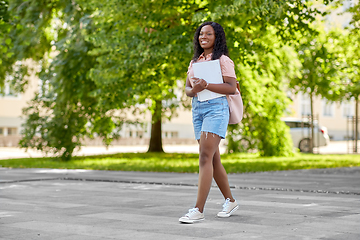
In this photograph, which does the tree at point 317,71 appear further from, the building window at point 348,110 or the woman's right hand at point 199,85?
the building window at point 348,110

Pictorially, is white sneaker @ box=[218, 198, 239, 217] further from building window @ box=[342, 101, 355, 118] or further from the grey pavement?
building window @ box=[342, 101, 355, 118]

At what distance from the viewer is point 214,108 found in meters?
5.43

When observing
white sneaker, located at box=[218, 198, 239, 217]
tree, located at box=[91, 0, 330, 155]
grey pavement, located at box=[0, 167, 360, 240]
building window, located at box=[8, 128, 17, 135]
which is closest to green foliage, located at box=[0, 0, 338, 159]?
tree, located at box=[91, 0, 330, 155]

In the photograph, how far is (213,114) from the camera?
542 centimetres

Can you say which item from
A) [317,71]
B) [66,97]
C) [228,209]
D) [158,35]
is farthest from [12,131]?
[228,209]

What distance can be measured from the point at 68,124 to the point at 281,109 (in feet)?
27.2

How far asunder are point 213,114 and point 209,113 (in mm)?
44

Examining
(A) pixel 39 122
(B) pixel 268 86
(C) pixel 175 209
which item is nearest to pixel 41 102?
(A) pixel 39 122

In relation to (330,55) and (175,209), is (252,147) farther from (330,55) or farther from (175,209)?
(175,209)

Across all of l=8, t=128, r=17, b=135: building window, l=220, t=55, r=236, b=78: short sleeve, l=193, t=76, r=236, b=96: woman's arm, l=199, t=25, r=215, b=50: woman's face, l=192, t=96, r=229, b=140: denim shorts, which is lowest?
l=8, t=128, r=17, b=135: building window

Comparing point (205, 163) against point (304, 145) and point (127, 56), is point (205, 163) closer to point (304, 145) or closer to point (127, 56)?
point (127, 56)

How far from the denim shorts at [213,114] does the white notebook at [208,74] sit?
5 centimetres

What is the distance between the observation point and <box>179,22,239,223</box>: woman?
5391 millimetres

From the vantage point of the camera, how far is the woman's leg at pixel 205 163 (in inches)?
213
